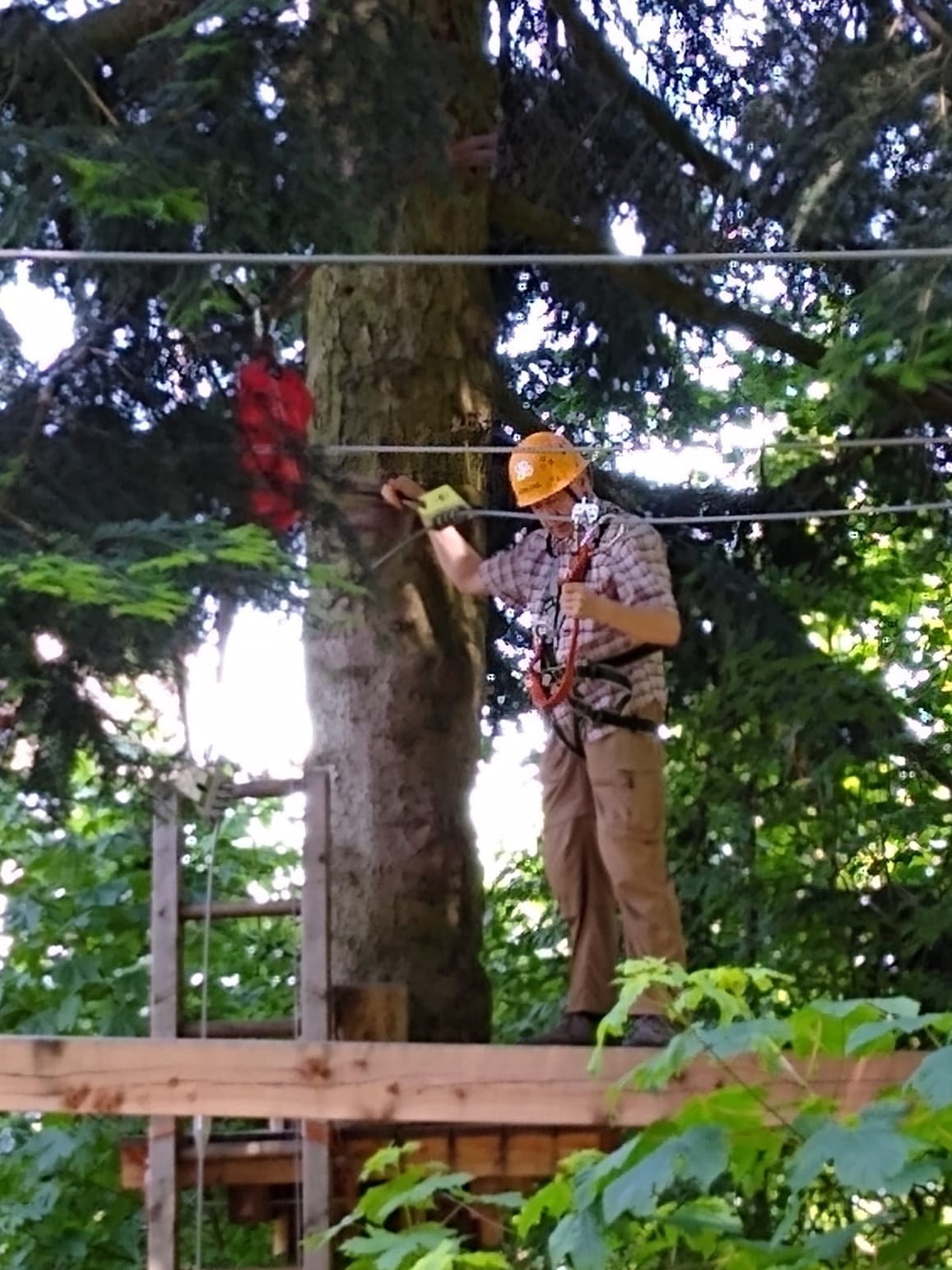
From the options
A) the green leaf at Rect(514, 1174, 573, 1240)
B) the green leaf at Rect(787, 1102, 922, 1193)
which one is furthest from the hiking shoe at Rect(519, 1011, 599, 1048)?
the green leaf at Rect(787, 1102, 922, 1193)

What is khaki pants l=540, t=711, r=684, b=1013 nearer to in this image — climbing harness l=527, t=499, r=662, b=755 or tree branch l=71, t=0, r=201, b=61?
climbing harness l=527, t=499, r=662, b=755

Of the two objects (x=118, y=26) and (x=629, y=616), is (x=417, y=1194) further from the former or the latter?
(x=118, y=26)

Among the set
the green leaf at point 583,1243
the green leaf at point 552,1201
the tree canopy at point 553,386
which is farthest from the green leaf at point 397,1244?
the tree canopy at point 553,386

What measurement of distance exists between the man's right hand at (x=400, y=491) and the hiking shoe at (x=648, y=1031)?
140cm

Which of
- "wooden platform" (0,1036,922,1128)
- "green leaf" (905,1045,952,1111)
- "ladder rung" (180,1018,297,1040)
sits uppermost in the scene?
"ladder rung" (180,1018,297,1040)

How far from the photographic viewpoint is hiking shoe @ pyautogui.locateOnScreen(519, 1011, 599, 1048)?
3658 millimetres

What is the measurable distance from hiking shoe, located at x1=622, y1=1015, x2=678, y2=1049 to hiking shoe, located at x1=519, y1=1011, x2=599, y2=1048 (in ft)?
0.72

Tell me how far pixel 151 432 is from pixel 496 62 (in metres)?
2.92

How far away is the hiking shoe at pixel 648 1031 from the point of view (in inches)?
132

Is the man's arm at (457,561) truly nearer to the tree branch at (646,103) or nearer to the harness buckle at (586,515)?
the harness buckle at (586,515)

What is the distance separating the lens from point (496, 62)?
5523 millimetres

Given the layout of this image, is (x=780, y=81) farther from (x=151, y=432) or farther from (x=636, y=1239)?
(x=636, y=1239)

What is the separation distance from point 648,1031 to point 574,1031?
327 mm

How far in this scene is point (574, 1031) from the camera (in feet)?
12.1
